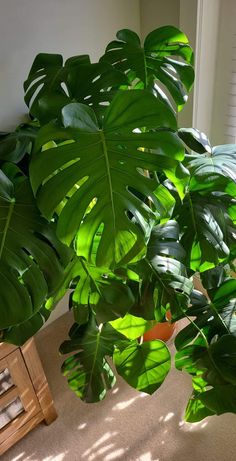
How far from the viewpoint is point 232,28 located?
126cm

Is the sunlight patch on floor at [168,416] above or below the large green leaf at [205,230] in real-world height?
below

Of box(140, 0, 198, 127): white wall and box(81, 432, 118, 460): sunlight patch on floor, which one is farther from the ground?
box(140, 0, 198, 127): white wall

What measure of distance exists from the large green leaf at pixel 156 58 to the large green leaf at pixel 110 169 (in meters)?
0.28

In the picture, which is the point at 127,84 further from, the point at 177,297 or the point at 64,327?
the point at 64,327

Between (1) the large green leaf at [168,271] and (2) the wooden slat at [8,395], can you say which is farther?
(2) the wooden slat at [8,395]

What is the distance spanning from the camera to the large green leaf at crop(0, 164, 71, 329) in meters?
0.68

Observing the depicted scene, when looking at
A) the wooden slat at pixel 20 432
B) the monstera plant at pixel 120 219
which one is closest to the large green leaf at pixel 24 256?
the monstera plant at pixel 120 219

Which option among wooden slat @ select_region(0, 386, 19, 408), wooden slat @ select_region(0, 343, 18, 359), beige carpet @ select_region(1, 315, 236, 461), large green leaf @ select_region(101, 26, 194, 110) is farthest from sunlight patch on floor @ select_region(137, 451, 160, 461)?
large green leaf @ select_region(101, 26, 194, 110)

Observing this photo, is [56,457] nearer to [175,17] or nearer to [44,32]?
[44,32]

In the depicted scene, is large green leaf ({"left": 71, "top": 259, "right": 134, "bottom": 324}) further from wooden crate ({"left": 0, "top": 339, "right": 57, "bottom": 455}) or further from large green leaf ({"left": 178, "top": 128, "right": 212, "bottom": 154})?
large green leaf ({"left": 178, "top": 128, "right": 212, "bottom": 154})

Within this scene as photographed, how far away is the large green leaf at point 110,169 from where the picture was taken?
0.66m

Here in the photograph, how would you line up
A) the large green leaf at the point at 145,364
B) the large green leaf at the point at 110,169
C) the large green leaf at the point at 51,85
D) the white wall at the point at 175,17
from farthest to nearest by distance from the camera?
1. the white wall at the point at 175,17
2. the large green leaf at the point at 145,364
3. the large green leaf at the point at 51,85
4. the large green leaf at the point at 110,169

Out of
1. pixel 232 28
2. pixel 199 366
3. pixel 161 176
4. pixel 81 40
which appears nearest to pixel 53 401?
pixel 199 366

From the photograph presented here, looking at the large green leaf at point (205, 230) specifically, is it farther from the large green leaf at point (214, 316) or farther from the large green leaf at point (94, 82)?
the large green leaf at point (94, 82)
